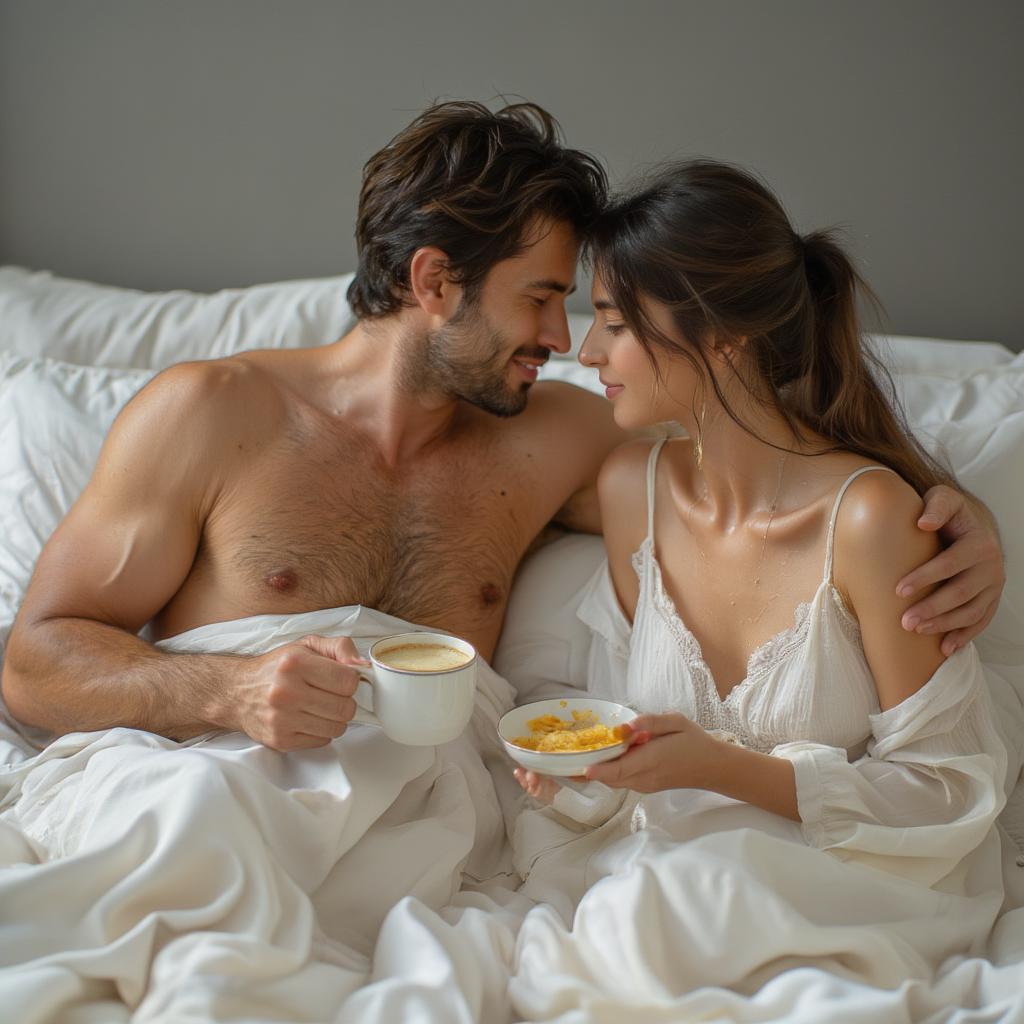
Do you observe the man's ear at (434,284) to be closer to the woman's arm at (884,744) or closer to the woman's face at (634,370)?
the woman's face at (634,370)

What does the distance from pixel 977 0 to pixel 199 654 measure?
1.85 m

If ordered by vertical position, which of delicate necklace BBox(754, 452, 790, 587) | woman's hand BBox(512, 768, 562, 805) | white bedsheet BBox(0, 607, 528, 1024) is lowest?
white bedsheet BBox(0, 607, 528, 1024)

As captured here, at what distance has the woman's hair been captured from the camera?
1546 millimetres

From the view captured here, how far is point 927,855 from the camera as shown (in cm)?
141

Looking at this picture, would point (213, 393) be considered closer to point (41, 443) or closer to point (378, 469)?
point (378, 469)

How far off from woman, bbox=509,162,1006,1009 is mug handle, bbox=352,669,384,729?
0.68 ft

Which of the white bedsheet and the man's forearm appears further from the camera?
the man's forearm

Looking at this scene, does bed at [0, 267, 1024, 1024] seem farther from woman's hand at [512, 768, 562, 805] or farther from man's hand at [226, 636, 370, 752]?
woman's hand at [512, 768, 562, 805]

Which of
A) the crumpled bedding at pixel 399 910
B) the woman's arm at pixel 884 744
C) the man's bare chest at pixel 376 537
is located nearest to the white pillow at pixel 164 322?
the man's bare chest at pixel 376 537

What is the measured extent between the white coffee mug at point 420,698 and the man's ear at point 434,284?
27.2 inches

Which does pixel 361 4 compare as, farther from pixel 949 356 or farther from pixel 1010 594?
pixel 1010 594

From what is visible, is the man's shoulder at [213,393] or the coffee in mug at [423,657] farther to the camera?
the man's shoulder at [213,393]

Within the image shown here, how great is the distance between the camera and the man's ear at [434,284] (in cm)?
181

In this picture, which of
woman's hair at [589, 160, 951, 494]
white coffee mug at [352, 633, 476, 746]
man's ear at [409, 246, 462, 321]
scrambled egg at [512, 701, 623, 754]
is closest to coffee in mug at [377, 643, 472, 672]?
→ white coffee mug at [352, 633, 476, 746]
